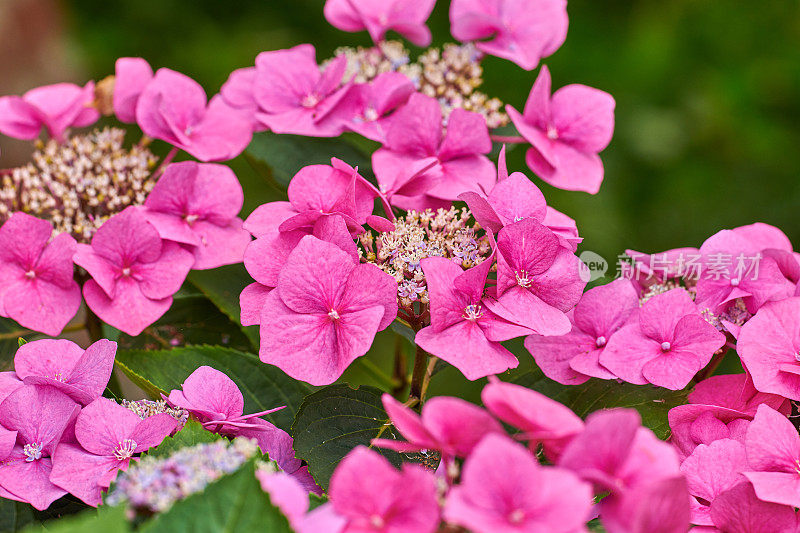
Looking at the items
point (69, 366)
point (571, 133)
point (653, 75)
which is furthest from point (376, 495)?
point (653, 75)

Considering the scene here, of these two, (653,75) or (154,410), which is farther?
(653,75)

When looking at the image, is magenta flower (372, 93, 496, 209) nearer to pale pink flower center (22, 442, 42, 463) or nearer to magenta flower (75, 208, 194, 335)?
magenta flower (75, 208, 194, 335)

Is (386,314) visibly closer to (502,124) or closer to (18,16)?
(502,124)

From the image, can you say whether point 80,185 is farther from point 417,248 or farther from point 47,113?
point 417,248

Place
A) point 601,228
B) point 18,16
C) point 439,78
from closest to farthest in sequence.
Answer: point 439,78 < point 601,228 < point 18,16

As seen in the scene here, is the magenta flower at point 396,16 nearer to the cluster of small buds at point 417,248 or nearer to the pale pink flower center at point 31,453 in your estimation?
the cluster of small buds at point 417,248

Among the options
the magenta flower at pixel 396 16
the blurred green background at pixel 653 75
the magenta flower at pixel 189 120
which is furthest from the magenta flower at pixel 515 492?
the blurred green background at pixel 653 75

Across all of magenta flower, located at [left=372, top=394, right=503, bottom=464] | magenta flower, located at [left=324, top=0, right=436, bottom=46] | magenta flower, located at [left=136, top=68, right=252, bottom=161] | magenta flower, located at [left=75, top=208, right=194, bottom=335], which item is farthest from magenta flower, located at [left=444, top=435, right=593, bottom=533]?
magenta flower, located at [left=324, top=0, right=436, bottom=46]

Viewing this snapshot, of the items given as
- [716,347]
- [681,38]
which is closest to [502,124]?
[716,347]
